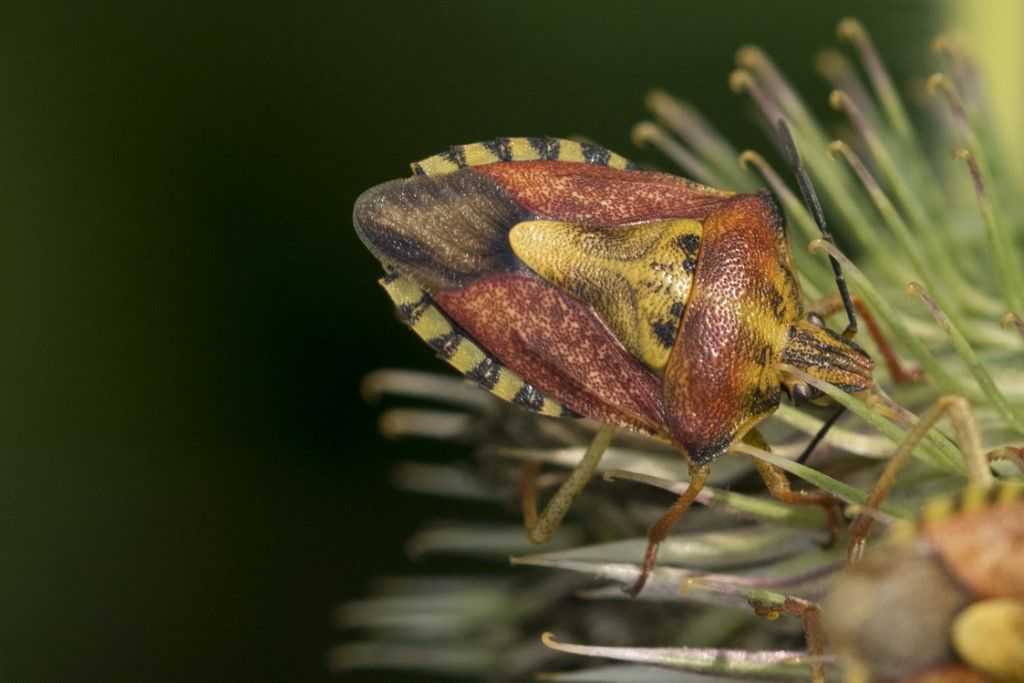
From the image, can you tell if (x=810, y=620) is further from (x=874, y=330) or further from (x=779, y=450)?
(x=874, y=330)

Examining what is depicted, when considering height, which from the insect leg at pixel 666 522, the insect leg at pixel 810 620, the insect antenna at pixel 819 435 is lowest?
the insect leg at pixel 810 620

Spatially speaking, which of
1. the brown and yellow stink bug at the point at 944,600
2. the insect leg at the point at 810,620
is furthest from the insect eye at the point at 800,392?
the brown and yellow stink bug at the point at 944,600

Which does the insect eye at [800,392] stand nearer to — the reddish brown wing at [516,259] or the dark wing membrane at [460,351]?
the reddish brown wing at [516,259]

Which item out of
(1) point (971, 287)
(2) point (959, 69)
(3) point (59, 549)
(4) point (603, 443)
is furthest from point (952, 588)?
(3) point (59, 549)

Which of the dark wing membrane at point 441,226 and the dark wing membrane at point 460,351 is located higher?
the dark wing membrane at point 441,226

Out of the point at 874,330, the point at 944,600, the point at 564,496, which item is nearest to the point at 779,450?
the point at 874,330

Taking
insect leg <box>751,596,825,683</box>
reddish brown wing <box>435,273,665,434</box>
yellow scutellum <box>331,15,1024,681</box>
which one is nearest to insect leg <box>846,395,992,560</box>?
yellow scutellum <box>331,15,1024,681</box>

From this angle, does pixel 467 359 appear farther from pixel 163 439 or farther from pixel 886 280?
Answer: pixel 163 439

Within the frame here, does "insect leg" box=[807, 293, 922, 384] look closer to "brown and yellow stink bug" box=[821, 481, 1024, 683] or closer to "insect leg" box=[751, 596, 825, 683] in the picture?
"insect leg" box=[751, 596, 825, 683]
